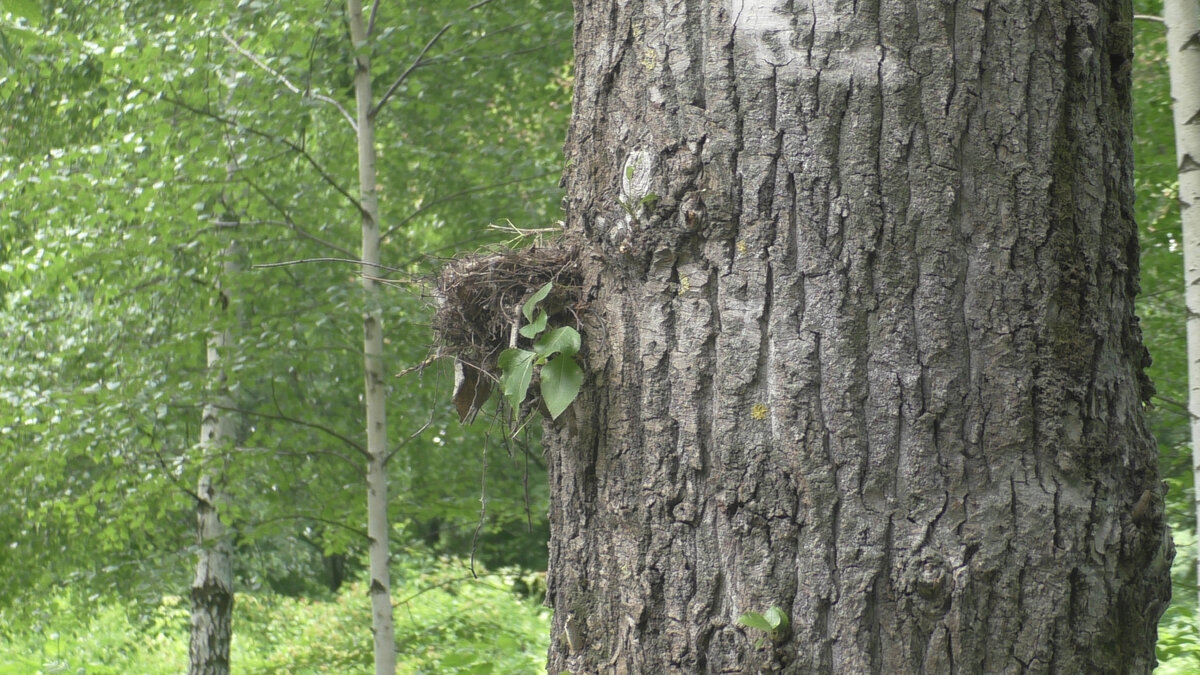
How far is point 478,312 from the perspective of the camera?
5.35ft

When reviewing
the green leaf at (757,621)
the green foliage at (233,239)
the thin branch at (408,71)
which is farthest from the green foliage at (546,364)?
the thin branch at (408,71)

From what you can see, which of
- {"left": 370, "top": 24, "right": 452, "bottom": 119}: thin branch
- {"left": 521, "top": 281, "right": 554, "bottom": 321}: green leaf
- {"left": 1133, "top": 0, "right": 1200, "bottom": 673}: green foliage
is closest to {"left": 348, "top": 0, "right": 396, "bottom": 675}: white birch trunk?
{"left": 370, "top": 24, "right": 452, "bottom": 119}: thin branch

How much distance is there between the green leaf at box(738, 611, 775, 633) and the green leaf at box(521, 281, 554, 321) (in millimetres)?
525

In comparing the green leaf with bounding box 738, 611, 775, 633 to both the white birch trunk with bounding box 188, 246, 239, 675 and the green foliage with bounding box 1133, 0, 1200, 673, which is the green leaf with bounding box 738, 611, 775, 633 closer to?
the green foliage with bounding box 1133, 0, 1200, 673

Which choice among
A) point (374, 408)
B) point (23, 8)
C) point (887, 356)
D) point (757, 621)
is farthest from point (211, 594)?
point (887, 356)

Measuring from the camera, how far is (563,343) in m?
1.42

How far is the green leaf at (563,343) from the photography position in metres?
1.41

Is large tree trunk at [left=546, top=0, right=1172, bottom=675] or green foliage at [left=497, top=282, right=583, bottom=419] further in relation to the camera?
green foliage at [left=497, top=282, right=583, bottom=419]

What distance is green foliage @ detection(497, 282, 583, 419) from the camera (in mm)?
1408

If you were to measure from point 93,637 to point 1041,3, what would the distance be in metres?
11.9

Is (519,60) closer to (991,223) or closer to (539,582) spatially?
(539,582)

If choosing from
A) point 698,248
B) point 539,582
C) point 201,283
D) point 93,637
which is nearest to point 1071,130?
point 698,248

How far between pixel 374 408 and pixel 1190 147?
418 centimetres

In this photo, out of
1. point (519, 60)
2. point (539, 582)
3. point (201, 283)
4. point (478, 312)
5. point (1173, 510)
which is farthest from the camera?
point (539, 582)
